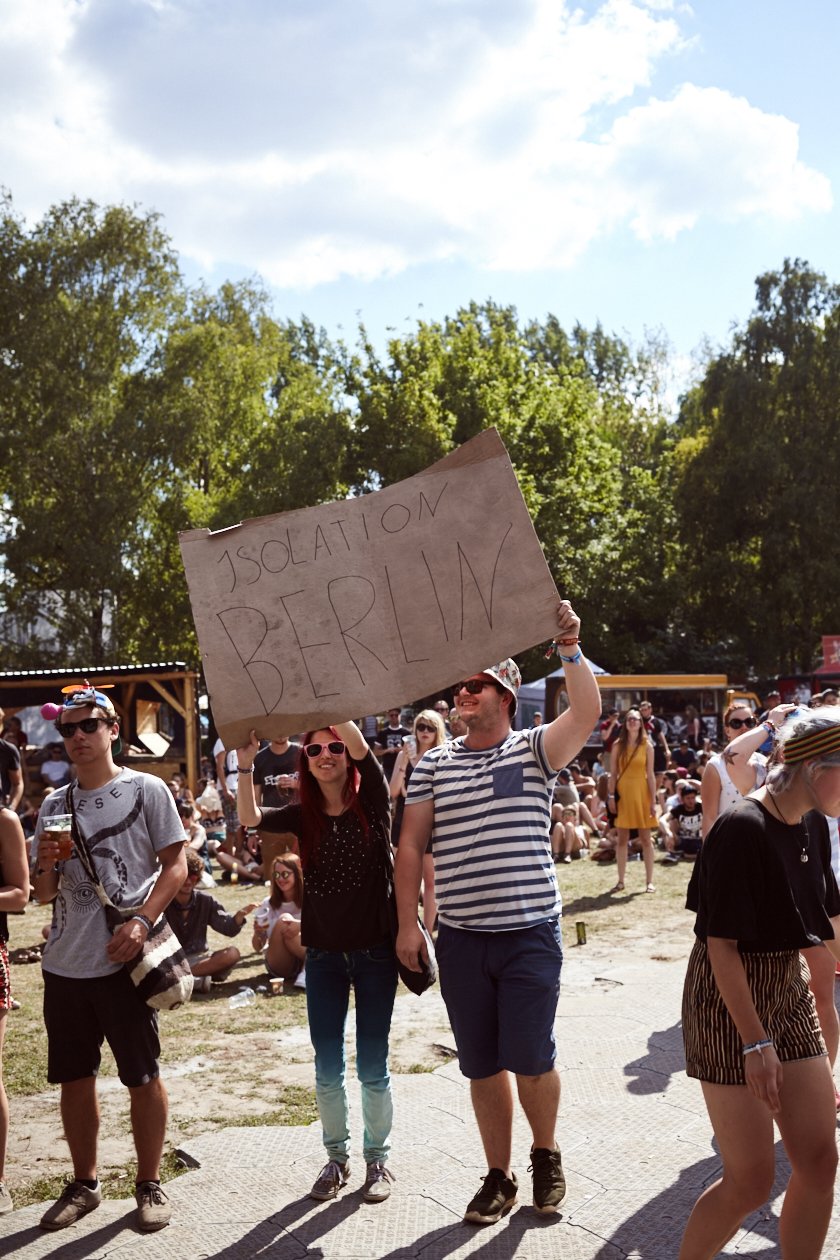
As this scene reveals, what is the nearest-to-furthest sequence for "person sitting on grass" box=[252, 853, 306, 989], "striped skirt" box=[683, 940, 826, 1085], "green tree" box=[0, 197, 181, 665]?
"striped skirt" box=[683, 940, 826, 1085]
"person sitting on grass" box=[252, 853, 306, 989]
"green tree" box=[0, 197, 181, 665]

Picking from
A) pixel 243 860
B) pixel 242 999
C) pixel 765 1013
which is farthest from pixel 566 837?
pixel 765 1013

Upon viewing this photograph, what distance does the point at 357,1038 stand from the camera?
174 inches

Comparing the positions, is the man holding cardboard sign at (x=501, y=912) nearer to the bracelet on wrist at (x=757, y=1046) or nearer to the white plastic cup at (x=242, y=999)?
the bracelet on wrist at (x=757, y=1046)

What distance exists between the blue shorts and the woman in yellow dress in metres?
8.27

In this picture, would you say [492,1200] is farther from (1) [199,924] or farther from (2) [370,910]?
(1) [199,924]

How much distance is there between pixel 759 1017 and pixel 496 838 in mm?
1237

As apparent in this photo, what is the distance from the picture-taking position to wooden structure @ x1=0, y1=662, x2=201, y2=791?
2019cm

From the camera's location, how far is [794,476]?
125ft

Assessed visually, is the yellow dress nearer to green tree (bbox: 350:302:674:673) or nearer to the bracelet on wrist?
the bracelet on wrist

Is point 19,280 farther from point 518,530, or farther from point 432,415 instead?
point 518,530

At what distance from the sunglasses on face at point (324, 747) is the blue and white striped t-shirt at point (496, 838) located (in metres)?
0.41

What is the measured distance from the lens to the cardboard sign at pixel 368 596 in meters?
4.03

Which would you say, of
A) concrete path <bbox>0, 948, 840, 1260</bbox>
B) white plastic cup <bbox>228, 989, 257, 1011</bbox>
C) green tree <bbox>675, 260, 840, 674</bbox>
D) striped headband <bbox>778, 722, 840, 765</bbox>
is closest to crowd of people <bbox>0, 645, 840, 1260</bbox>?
concrete path <bbox>0, 948, 840, 1260</bbox>

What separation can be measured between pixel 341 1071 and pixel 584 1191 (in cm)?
99
